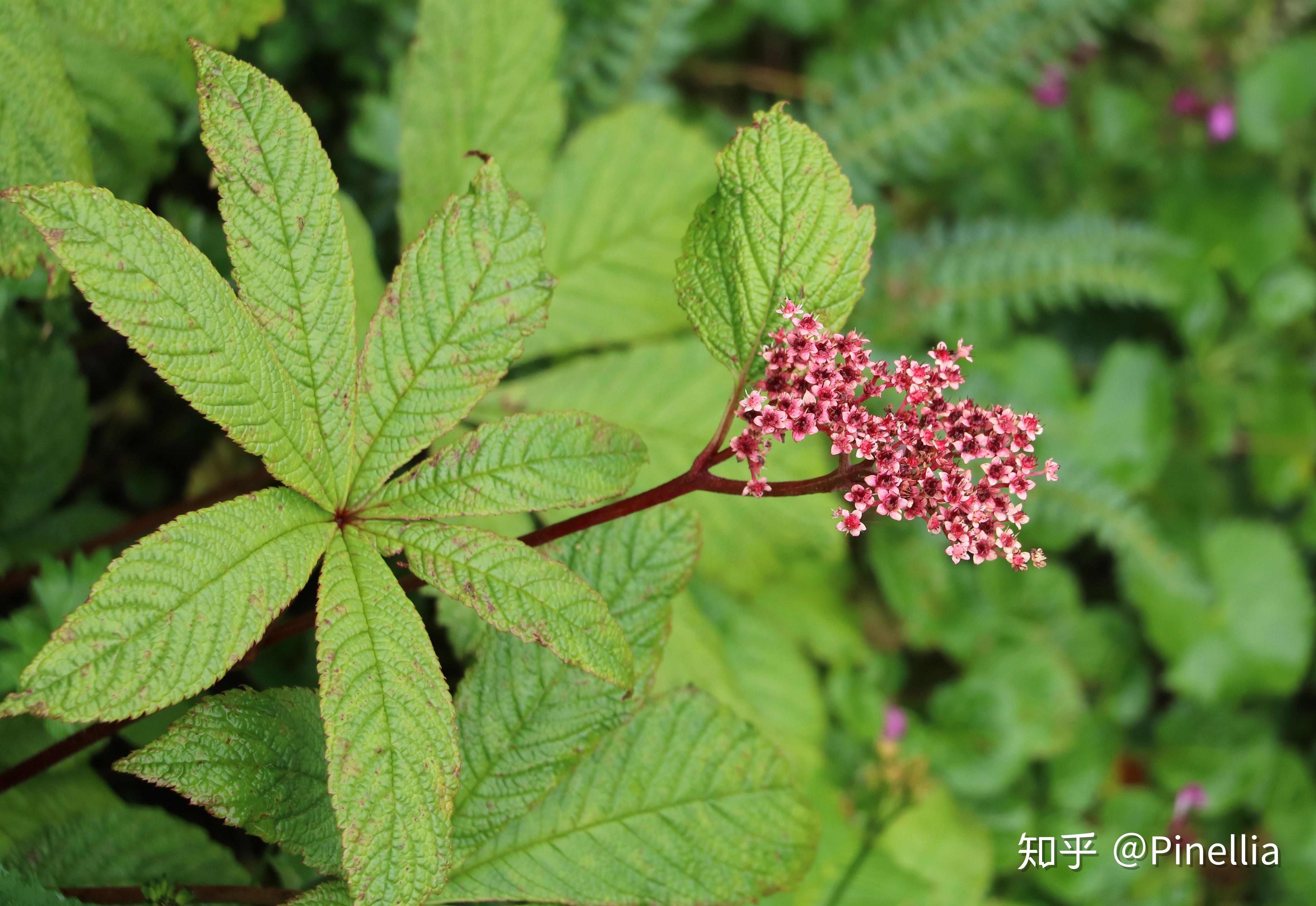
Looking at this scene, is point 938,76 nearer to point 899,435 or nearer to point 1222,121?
point 1222,121

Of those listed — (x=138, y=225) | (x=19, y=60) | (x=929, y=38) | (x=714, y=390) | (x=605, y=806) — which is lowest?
(x=605, y=806)

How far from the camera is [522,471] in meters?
1.16

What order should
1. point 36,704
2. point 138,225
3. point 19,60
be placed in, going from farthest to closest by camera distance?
1. point 19,60
2. point 138,225
3. point 36,704

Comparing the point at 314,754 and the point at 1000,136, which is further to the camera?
the point at 1000,136

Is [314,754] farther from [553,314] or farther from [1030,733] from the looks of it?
[1030,733]

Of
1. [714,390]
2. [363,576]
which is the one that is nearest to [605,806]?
[363,576]

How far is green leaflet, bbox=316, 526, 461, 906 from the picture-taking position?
39.1 inches

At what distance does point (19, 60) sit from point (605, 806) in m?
1.34

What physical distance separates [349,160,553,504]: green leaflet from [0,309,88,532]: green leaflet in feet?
3.29

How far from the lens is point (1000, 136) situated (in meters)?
3.25

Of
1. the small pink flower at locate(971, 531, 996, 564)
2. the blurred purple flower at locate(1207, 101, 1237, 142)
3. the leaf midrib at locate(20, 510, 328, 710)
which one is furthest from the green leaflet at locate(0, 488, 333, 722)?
the blurred purple flower at locate(1207, 101, 1237, 142)

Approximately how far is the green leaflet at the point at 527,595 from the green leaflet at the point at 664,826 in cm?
42

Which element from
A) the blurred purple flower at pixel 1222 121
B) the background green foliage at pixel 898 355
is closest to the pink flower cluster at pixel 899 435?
the background green foliage at pixel 898 355

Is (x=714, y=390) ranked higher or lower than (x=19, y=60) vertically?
higher
